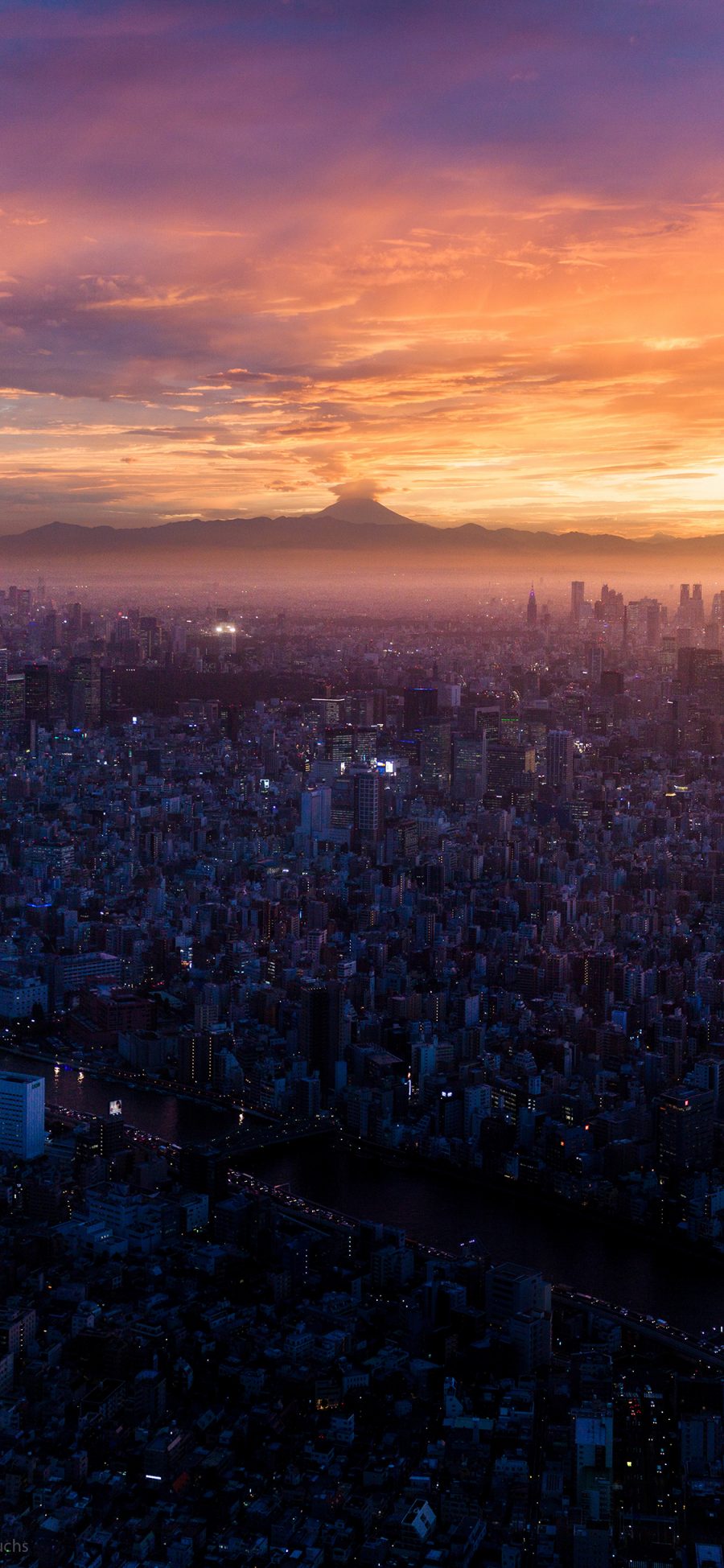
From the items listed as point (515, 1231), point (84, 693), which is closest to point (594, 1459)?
point (515, 1231)

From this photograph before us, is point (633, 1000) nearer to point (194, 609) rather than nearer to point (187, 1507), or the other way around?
point (187, 1507)

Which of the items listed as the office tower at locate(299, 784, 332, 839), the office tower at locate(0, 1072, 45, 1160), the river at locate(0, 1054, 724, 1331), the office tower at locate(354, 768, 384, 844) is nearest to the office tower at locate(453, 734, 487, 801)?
the office tower at locate(354, 768, 384, 844)

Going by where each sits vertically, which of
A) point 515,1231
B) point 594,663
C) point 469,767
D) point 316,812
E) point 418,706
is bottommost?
point 515,1231

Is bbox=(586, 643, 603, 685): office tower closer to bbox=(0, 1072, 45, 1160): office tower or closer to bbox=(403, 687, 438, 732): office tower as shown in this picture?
bbox=(403, 687, 438, 732): office tower

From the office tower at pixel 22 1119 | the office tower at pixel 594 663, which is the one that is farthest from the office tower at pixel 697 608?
the office tower at pixel 22 1119

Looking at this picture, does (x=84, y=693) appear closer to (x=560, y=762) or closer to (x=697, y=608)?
(x=560, y=762)

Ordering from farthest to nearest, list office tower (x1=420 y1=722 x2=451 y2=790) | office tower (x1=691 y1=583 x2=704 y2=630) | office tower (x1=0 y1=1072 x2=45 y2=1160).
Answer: office tower (x1=691 y1=583 x2=704 y2=630) → office tower (x1=420 y1=722 x2=451 y2=790) → office tower (x1=0 y1=1072 x2=45 y2=1160)
